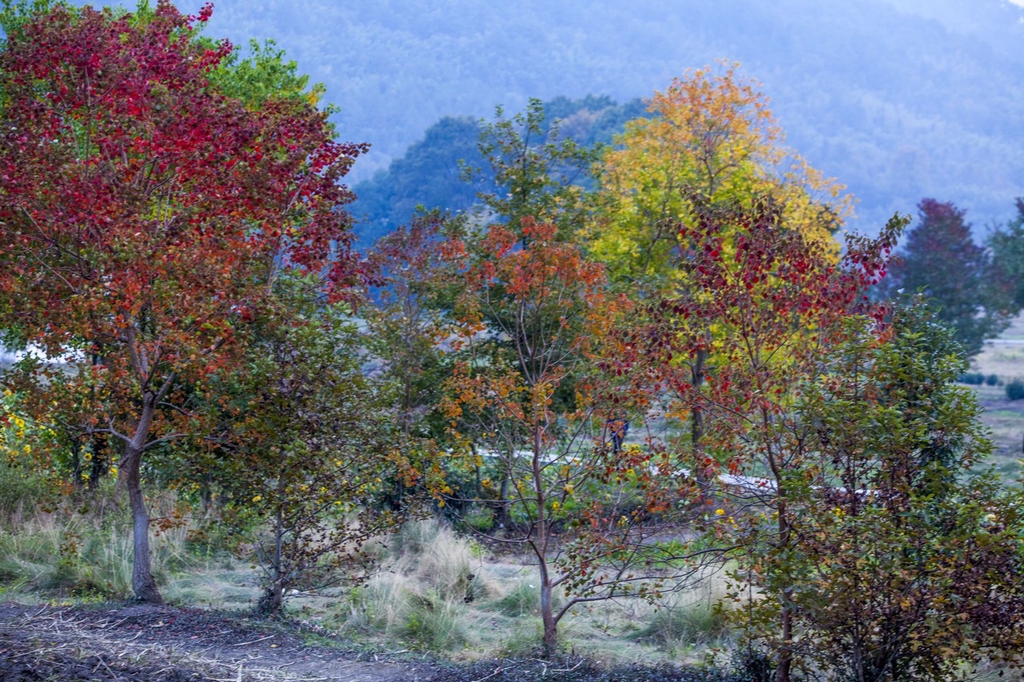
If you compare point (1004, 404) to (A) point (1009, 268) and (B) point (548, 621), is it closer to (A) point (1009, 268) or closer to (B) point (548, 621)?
(A) point (1009, 268)

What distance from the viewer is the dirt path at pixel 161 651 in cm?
532

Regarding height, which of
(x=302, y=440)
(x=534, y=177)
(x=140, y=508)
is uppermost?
(x=534, y=177)

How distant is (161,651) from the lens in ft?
20.0

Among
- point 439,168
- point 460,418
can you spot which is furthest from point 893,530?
point 439,168

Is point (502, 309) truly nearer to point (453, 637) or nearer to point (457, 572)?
point (457, 572)

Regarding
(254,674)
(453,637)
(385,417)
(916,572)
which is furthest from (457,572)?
(916,572)

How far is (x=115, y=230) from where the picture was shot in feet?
21.1

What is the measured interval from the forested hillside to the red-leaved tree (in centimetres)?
7776

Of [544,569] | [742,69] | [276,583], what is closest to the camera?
[544,569]

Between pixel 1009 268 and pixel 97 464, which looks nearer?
pixel 97 464

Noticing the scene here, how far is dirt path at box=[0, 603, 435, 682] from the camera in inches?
209

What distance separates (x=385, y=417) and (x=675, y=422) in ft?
7.77

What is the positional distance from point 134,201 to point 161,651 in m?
2.96

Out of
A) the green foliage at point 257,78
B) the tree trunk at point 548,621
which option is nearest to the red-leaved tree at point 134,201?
the tree trunk at point 548,621
